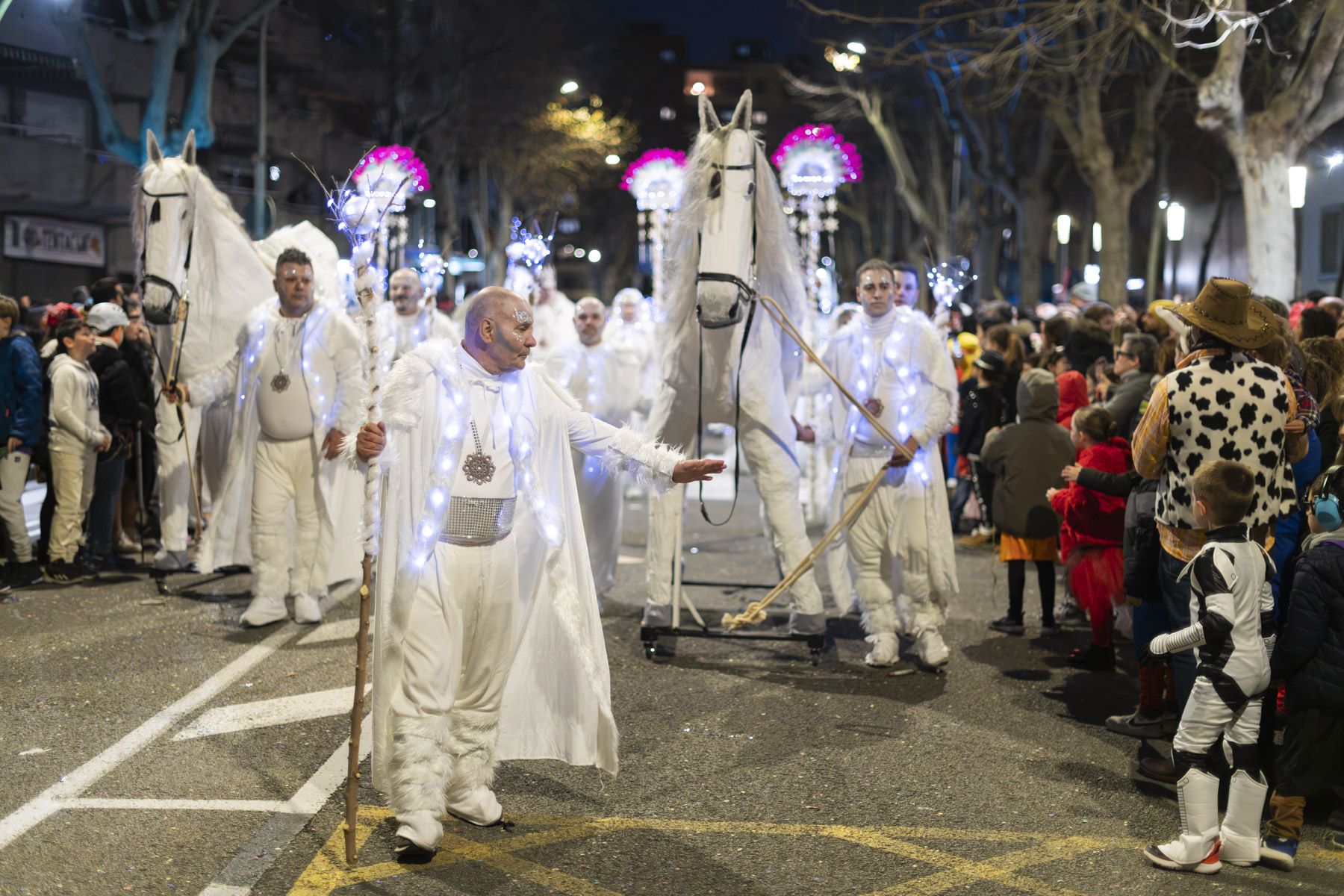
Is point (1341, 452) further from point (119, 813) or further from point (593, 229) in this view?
point (593, 229)

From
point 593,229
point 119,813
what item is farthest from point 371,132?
point 119,813

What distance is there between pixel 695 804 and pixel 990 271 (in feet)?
106

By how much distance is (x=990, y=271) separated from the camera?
3616cm

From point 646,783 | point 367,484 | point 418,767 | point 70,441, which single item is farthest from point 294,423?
point 418,767

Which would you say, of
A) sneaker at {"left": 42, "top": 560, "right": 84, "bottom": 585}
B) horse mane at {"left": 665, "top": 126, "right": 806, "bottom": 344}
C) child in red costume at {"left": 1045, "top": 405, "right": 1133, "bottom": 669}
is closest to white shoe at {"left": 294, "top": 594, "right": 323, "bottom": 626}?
sneaker at {"left": 42, "top": 560, "right": 84, "bottom": 585}

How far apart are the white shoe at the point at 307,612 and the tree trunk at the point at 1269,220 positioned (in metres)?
11.1

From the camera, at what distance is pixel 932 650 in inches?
309

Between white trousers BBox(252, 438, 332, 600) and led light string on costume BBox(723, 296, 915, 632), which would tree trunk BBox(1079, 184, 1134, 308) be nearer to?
led light string on costume BBox(723, 296, 915, 632)

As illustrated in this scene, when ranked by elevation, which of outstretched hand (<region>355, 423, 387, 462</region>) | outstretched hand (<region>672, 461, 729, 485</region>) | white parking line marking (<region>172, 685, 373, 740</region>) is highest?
outstretched hand (<region>355, 423, 387, 462</region>)

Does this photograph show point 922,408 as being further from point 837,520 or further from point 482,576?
point 482,576

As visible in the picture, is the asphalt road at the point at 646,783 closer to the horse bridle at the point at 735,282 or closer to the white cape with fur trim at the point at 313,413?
the white cape with fur trim at the point at 313,413

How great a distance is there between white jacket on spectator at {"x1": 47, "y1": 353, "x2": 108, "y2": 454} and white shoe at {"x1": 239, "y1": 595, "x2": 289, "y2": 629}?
7.81 ft

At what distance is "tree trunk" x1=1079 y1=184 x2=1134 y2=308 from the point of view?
23266mm

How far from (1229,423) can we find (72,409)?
8.13 m
